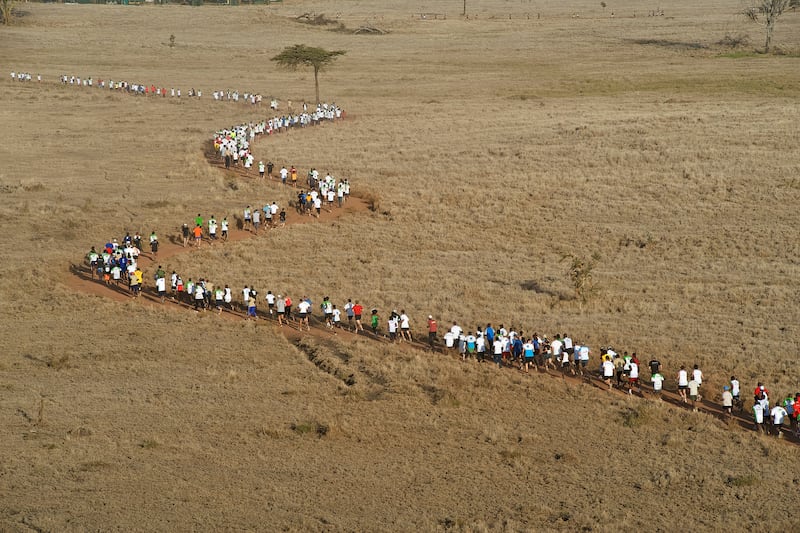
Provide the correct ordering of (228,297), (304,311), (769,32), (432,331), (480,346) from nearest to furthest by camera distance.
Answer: (480,346), (432,331), (304,311), (228,297), (769,32)

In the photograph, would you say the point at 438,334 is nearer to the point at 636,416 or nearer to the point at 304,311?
the point at 304,311

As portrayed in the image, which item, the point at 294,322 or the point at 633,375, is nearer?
the point at 633,375

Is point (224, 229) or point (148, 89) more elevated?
point (148, 89)

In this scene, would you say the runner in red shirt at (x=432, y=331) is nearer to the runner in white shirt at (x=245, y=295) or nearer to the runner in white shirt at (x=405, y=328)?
the runner in white shirt at (x=405, y=328)

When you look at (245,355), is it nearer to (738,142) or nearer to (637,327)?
(637,327)

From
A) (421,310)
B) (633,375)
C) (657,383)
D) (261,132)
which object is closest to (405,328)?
(421,310)

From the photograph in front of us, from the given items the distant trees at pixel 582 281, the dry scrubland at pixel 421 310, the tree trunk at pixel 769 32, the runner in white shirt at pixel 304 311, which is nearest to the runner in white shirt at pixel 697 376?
the dry scrubland at pixel 421 310

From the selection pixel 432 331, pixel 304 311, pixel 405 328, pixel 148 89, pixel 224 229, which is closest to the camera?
pixel 432 331
